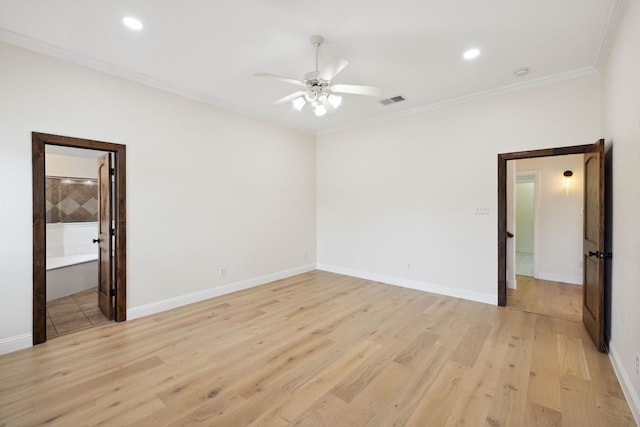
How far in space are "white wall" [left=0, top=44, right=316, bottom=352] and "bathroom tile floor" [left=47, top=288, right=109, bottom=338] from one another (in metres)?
0.46

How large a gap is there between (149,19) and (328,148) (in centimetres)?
392

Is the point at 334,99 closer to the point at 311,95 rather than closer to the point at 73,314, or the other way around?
the point at 311,95

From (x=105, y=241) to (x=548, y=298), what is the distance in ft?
20.8

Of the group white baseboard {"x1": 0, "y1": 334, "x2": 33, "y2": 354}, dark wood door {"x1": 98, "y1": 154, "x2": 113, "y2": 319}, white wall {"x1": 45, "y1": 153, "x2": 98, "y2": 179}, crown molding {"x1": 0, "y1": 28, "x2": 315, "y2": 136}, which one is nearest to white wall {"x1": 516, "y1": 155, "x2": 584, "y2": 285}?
crown molding {"x1": 0, "y1": 28, "x2": 315, "y2": 136}

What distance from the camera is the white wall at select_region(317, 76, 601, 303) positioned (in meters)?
3.60

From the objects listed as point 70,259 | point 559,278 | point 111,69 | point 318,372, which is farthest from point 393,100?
point 70,259

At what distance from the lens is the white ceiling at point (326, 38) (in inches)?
91.3

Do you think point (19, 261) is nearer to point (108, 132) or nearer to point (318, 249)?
point (108, 132)

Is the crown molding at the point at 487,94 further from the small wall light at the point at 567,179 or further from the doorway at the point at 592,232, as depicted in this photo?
the small wall light at the point at 567,179

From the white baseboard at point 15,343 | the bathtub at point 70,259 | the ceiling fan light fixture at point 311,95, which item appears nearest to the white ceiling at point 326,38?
the ceiling fan light fixture at point 311,95

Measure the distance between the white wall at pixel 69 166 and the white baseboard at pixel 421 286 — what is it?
584cm

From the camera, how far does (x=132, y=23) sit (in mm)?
2523

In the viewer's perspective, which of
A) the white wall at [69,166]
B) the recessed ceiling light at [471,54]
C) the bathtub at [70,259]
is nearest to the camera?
the recessed ceiling light at [471,54]

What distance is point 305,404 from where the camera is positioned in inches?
79.0
